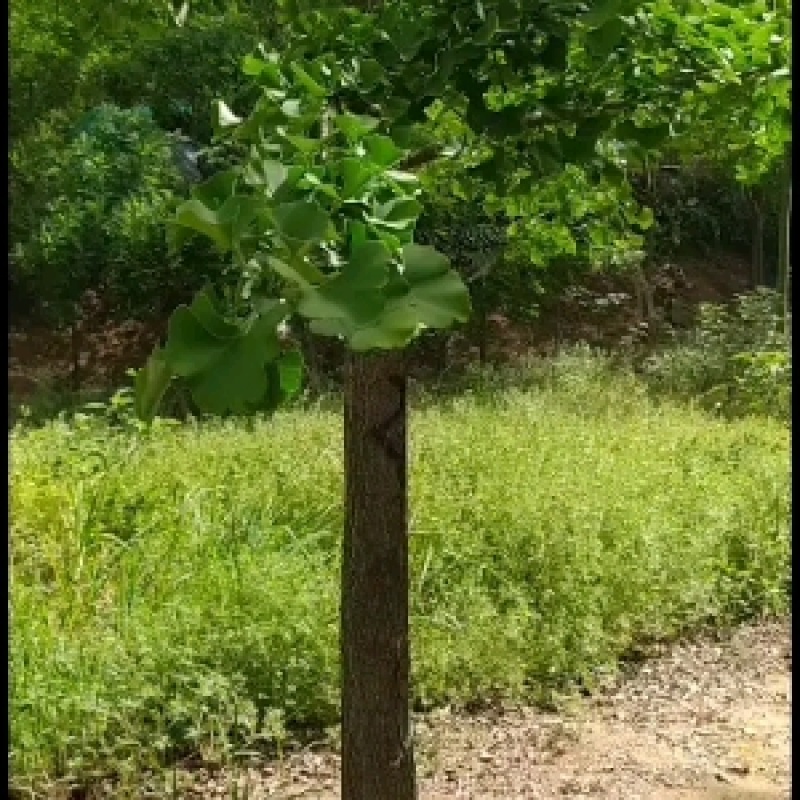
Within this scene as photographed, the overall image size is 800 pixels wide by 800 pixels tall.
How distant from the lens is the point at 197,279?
11.0m

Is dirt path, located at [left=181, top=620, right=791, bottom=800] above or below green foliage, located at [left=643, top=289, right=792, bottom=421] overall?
below

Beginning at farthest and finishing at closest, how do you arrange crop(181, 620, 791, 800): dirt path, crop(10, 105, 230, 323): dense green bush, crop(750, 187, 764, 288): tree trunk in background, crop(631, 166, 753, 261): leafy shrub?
crop(631, 166, 753, 261): leafy shrub < crop(750, 187, 764, 288): tree trunk in background < crop(10, 105, 230, 323): dense green bush < crop(181, 620, 791, 800): dirt path

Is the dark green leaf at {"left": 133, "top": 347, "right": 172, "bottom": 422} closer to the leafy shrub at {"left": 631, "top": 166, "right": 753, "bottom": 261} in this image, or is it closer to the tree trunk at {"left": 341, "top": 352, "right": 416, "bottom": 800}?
the tree trunk at {"left": 341, "top": 352, "right": 416, "bottom": 800}

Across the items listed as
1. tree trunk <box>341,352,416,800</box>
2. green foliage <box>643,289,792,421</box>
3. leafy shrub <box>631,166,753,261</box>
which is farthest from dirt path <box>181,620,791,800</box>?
leafy shrub <box>631,166,753,261</box>

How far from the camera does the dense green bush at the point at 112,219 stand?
11141mm

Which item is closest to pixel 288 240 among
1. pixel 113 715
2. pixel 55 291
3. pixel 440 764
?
pixel 113 715

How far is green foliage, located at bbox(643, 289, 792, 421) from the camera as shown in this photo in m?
9.10

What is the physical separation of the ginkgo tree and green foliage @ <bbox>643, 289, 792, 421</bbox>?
6622 millimetres

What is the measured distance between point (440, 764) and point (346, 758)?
50.4 inches

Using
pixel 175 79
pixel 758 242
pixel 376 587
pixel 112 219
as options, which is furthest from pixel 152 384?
pixel 758 242

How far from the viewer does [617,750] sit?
3.83 m

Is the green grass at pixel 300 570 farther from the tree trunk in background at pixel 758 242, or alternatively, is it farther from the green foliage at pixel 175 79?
the tree trunk in background at pixel 758 242

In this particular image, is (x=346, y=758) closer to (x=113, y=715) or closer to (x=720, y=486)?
(x=113, y=715)

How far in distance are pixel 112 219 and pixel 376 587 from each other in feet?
30.7
